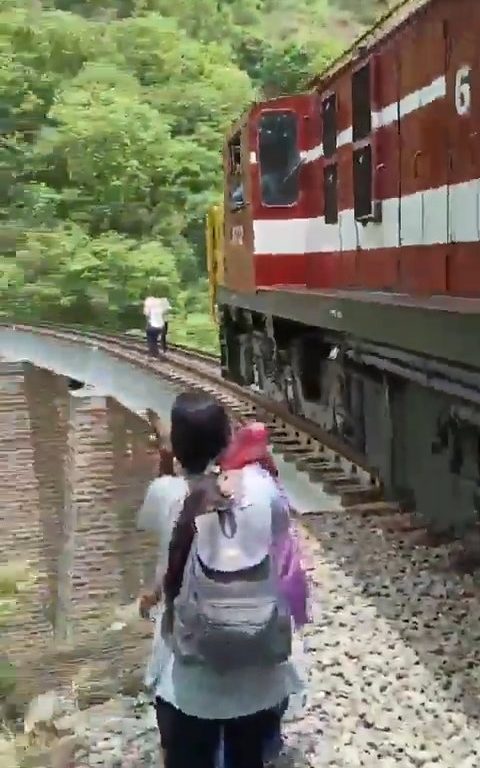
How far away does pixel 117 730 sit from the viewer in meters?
3.82

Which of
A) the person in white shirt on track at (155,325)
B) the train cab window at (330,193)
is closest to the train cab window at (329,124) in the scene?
the train cab window at (330,193)

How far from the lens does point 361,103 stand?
22.3 ft

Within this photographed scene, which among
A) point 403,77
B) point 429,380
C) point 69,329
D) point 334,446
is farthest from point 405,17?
point 69,329

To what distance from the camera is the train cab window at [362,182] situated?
265 inches

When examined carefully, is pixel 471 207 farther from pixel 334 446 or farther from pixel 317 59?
pixel 317 59

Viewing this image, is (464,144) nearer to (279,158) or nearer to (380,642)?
(380,642)

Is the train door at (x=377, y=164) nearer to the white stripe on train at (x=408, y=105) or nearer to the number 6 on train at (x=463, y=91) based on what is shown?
the white stripe on train at (x=408, y=105)

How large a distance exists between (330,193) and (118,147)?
16.3 metres

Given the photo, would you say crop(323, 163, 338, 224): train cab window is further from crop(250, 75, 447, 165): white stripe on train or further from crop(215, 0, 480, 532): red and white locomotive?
crop(250, 75, 447, 165): white stripe on train

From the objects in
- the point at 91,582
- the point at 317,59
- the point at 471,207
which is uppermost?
the point at 317,59

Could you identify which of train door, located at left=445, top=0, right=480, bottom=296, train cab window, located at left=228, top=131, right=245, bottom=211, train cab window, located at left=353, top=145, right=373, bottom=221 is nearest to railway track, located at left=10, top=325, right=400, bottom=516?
train cab window, located at left=353, top=145, right=373, bottom=221

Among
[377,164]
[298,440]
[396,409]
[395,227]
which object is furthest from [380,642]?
[298,440]

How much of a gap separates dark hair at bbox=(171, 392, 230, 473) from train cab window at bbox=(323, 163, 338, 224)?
536 centimetres

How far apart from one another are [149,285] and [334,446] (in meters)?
15.6
